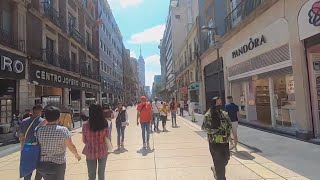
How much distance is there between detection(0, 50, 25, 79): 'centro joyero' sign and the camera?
16328mm

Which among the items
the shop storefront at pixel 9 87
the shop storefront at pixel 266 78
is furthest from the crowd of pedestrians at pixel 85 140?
the shop storefront at pixel 9 87

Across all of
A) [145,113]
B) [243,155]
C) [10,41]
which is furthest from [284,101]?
[10,41]

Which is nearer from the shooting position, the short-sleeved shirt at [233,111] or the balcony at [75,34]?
the short-sleeved shirt at [233,111]

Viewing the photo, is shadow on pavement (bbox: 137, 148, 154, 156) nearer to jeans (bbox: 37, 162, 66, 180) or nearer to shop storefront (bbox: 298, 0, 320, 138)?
shop storefront (bbox: 298, 0, 320, 138)

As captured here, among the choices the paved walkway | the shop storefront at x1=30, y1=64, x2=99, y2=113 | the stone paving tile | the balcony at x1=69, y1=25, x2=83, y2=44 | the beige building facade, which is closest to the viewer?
the stone paving tile

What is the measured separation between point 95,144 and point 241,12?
14.9 m

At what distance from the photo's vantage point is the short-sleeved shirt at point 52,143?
14.9 ft

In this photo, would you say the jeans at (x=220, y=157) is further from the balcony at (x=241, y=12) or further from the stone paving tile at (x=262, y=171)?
the balcony at (x=241, y=12)

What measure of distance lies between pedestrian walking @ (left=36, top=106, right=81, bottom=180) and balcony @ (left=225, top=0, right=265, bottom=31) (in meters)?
12.5

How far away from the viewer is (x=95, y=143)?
5.68 metres

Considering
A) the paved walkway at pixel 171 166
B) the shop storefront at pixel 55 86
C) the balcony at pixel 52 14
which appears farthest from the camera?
the balcony at pixel 52 14

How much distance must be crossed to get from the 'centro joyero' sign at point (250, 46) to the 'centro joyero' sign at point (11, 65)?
1215 centimetres

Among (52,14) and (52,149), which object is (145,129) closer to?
(52,149)

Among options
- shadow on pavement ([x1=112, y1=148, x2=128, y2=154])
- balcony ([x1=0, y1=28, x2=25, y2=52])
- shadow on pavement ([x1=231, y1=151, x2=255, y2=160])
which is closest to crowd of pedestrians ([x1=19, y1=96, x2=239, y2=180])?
shadow on pavement ([x1=231, y1=151, x2=255, y2=160])
